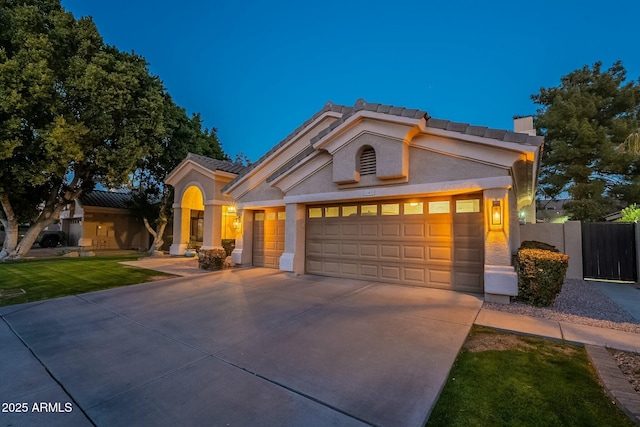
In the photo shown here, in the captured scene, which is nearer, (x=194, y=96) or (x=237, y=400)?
(x=237, y=400)

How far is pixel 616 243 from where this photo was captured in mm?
9469

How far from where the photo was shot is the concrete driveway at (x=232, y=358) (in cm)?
277

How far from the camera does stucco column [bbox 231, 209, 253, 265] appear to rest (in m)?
11.6

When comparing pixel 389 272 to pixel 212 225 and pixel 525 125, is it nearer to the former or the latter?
pixel 212 225

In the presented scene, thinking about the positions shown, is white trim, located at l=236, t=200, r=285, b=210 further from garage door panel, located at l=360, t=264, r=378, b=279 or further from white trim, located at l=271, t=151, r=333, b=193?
garage door panel, located at l=360, t=264, r=378, b=279

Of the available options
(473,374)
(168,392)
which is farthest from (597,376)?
(168,392)

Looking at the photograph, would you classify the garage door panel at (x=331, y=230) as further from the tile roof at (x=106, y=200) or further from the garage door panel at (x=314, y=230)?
the tile roof at (x=106, y=200)

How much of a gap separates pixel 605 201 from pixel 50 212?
3165 cm

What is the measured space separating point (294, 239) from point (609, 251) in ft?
34.5

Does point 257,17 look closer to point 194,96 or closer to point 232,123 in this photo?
point 194,96

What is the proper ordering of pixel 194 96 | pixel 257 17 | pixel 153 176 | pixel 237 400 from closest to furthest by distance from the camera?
pixel 237 400
pixel 153 176
pixel 257 17
pixel 194 96

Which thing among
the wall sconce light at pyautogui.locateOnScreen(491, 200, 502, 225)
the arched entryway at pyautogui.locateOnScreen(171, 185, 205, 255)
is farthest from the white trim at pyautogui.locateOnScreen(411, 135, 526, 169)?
the arched entryway at pyautogui.locateOnScreen(171, 185, 205, 255)

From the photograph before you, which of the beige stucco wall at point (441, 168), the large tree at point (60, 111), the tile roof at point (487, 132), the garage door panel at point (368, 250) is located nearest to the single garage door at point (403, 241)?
the garage door panel at point (368, 250)

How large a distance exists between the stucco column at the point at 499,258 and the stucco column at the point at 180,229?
16057mm
